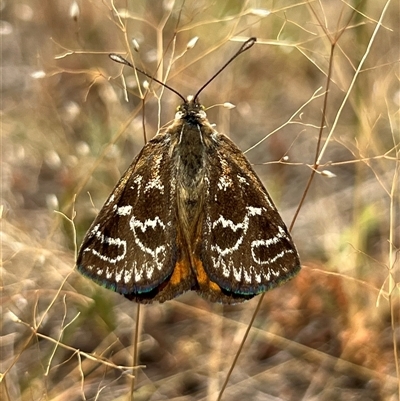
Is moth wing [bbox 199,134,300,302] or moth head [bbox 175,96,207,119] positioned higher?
moth head [bbox 175,96,207,119]

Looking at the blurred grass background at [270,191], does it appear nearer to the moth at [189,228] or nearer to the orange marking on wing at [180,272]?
the moth at [189,228]

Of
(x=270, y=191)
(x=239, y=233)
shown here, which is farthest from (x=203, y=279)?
(x=270, y=191)

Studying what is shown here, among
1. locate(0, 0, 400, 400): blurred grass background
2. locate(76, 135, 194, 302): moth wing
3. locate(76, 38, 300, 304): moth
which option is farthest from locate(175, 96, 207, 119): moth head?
locate(0, 0, 400, 400): blurred grass background

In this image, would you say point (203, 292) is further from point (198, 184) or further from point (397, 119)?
point (397, 119)

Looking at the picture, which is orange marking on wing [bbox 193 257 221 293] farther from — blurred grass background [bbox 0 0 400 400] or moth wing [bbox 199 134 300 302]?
blurred grass background [bbox 0 0 400 400]

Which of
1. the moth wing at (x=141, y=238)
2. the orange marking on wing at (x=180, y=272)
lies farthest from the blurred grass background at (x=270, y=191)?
the orange marking on wing at (x=180, y=272)

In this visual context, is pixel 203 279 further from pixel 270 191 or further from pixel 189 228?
pixel 270 191

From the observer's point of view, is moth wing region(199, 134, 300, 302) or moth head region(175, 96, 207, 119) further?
moth head region(175, 96, 207, 119)
